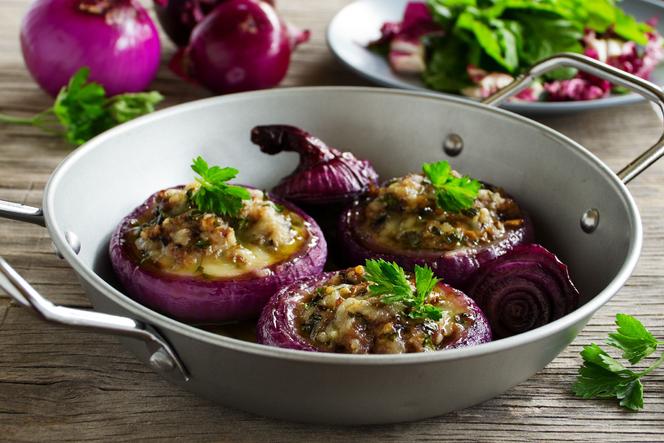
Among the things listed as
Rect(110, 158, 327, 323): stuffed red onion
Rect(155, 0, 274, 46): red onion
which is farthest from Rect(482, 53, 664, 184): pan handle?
Rect(155, 0, 274, 46): red onion

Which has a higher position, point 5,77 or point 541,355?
point 541,355

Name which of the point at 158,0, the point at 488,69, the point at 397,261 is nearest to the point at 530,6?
the point at 488,69

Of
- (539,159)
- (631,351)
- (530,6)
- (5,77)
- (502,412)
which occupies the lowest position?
(5,77)

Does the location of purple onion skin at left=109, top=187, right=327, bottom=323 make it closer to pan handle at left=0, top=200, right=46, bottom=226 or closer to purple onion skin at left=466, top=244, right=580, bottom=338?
pan handle at left=0, top=200, right=46, bottom=226

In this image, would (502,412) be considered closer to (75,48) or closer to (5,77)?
(75,48)

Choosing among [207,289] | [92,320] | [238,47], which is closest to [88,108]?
[238,47]

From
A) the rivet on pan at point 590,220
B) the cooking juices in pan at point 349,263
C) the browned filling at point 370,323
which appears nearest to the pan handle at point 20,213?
the cooking juices in pan at point 349,263

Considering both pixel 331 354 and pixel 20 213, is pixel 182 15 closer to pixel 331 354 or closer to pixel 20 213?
pixel 20 213
